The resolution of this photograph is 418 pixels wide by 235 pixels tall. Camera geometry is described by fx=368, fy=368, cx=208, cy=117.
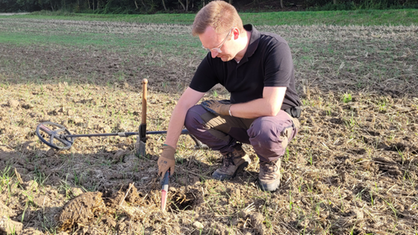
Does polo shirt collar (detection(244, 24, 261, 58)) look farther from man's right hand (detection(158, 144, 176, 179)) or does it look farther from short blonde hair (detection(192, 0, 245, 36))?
man's right hand (detection(158, 144, 176, 179))

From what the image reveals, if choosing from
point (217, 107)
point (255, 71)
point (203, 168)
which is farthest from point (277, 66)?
point (203, 168)

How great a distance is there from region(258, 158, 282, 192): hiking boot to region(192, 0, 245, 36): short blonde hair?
118cm

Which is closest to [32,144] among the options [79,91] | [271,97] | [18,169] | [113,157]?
[18,169]

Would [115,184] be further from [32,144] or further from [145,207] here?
[32,144]

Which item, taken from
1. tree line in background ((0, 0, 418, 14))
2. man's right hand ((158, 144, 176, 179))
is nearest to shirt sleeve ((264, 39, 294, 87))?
man's right hand ((158, 144, 176, 179))

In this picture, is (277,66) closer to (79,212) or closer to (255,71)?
(255,71)

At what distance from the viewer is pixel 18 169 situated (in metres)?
3.37

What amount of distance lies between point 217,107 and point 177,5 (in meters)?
35.7

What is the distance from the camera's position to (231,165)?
3.32m

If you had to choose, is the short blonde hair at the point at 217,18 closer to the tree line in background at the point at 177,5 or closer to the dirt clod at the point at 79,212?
the dirt clod at the point at 79,212

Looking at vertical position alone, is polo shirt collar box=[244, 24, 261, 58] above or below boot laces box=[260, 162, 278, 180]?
above

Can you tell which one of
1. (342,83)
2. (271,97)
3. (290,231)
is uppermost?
(271,97)

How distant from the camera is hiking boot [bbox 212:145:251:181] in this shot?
3.31 m

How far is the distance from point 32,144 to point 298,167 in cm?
275
